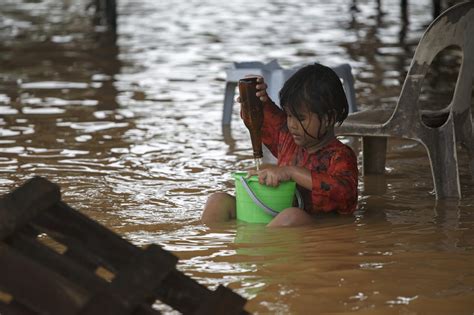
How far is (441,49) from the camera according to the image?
554cm

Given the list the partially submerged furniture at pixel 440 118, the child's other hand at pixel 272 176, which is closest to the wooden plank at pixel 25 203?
the child's other hand at pixel 272 176

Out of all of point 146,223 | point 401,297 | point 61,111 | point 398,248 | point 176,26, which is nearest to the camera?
point 401,297

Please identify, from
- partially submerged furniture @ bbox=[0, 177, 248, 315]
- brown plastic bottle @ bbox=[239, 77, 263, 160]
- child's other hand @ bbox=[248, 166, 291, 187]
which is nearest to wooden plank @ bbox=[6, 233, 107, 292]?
partially submerged furniture @ bbox=[0, 177, 248, 315]

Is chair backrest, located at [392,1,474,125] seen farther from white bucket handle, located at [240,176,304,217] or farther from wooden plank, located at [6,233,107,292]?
wooden plank, located at [6,233,107,292]

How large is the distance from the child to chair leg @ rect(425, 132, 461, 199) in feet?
2.50

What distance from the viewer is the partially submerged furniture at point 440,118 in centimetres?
549

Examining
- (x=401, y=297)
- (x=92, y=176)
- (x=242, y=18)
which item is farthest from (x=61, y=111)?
(x=242, y=18)

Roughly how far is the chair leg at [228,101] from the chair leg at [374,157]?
1538 millimetres

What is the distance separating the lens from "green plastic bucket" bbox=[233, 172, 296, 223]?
4.78 m

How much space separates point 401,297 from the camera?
12.5 feet

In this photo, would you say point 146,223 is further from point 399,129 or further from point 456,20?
point 456,20

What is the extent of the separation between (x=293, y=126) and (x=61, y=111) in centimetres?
423

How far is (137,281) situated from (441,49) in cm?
317

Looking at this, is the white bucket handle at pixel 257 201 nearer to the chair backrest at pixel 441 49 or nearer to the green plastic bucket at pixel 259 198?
the green plastic bucket at pixel 259 198
